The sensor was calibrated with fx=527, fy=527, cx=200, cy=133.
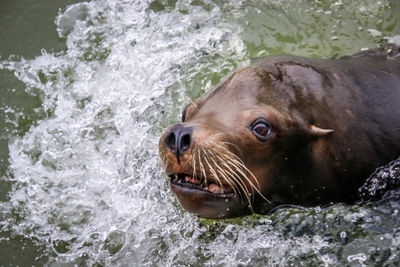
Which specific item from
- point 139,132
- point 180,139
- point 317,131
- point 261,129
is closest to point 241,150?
point 261,129

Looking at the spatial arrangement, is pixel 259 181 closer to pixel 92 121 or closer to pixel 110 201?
pixel 110 201

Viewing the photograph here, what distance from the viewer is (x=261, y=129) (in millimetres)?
3477

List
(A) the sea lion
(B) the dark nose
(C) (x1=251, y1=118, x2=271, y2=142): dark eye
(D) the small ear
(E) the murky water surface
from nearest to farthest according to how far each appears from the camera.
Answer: (B) the dark nose → (A) the sea lion → (C) (x1=251, y1=118, x2=271, y2=142): dark eye → (D) the small ear → (E) the murky water surface

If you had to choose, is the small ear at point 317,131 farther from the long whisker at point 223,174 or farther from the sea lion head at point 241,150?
the long whisker at point 223,174

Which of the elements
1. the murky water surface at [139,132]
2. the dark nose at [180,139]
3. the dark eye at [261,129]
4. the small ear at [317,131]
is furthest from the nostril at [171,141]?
the murky water surface at [139,132]

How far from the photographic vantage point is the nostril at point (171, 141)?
3283mm

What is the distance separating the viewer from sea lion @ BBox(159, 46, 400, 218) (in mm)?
3350

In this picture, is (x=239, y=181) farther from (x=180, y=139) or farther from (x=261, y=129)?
(x=180, y=139)

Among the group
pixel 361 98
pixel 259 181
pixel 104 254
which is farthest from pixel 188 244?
pixel 361 98

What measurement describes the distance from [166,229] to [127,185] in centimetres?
68

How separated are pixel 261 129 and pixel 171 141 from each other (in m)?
0.61

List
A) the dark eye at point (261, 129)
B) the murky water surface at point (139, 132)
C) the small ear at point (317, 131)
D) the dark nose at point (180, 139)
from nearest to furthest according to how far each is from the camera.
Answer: the dark nose at point (180, 139), the dark eye at point (261, 129), the small ear at point (317, 131), the murky water surface at point (139, 132)

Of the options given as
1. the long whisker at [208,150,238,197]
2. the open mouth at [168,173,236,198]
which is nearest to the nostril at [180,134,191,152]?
the long whisker at [208,150,238,197]

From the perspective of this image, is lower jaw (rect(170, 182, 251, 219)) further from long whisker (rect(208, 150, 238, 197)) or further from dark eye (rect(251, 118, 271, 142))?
dark eye (rect(251, 118, 271, 142))
